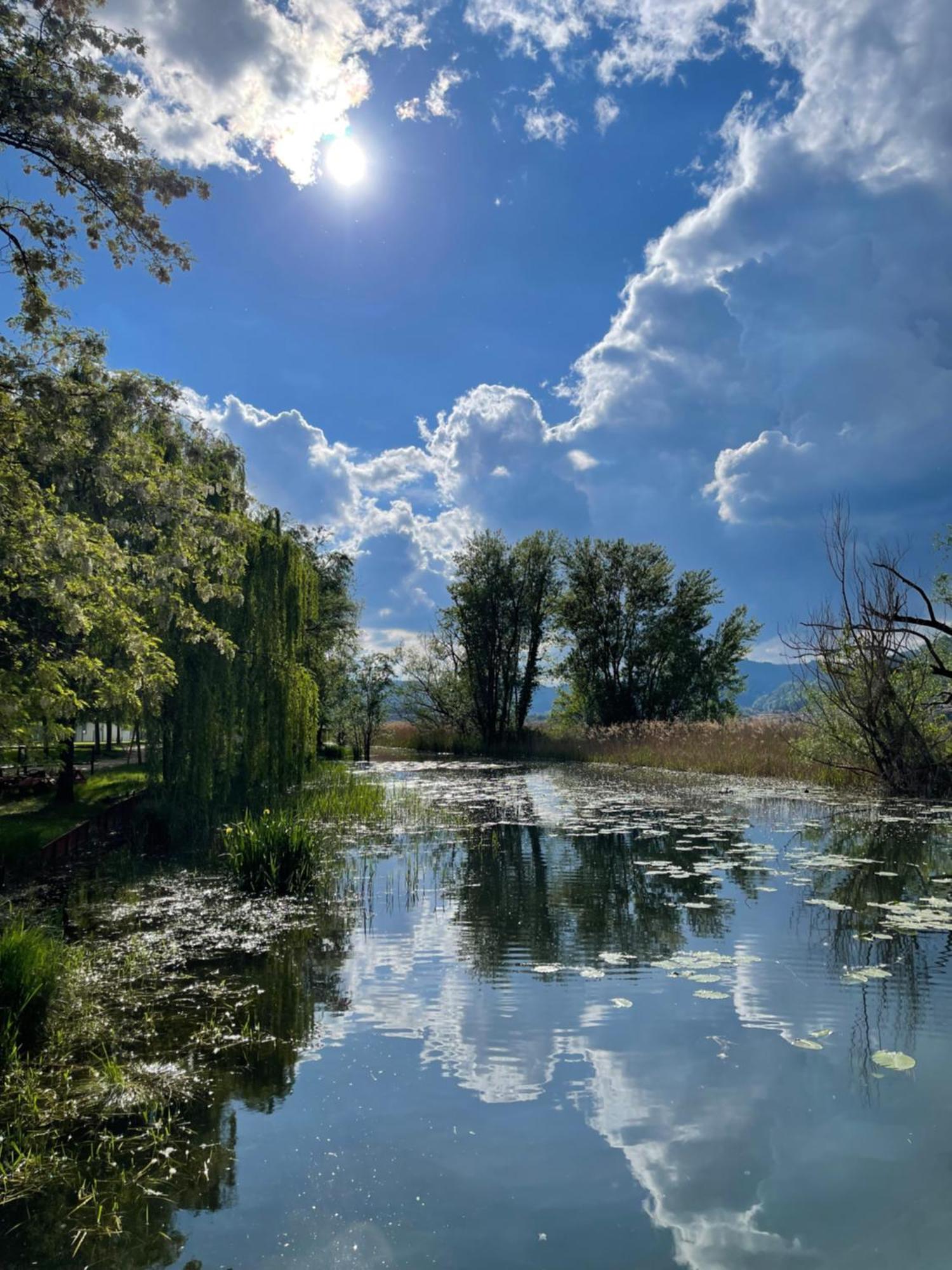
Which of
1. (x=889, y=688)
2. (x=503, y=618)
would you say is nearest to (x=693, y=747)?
(x=889, y=688)

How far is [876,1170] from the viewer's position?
3576mm

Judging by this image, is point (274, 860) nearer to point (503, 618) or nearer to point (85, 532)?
point (85, 532)

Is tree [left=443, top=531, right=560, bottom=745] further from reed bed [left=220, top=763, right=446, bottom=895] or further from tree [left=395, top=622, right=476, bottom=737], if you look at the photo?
reed bed [left=220, top=763, right=446, bottom=895]

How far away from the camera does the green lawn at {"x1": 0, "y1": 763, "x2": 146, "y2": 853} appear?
11.3 meters

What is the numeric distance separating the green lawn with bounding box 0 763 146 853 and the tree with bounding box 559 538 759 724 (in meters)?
29.5

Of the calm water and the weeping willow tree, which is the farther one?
the weeping willow tree

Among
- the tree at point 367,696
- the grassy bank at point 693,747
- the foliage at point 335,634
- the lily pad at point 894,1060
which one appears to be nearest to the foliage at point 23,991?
the lily pad at point 894,1060

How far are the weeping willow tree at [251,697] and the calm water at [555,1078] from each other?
3969mm

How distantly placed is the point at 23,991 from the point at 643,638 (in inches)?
1689

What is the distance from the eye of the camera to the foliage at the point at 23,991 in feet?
15.5

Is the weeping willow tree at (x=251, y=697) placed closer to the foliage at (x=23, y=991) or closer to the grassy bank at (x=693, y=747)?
the foliage at (x=23, y=991)

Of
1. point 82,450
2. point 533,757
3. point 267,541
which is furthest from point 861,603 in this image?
point 533,757

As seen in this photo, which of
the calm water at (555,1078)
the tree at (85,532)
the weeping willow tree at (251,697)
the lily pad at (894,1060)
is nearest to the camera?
Answer: the calm water at (555,1078)

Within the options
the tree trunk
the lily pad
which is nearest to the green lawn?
the tree trunk
